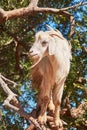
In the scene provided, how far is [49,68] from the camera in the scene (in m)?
4.82

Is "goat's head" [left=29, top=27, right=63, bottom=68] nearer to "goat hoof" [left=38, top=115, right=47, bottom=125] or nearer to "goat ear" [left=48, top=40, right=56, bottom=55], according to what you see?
"goat ear" [left=48, top=40, right=56, bottom=55]

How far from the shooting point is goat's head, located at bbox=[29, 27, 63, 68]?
15.3ft

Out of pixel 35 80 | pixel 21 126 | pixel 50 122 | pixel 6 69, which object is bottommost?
pixel 21 126

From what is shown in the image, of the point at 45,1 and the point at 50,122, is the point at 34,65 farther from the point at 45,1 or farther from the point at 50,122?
the point at 45,1

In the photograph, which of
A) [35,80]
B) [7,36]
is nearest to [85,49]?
[7,36]

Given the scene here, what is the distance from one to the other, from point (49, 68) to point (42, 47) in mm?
272

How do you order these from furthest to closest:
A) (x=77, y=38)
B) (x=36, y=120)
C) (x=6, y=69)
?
(x=6, y=69)
(x=77, y=38)
(x=36, y=120)

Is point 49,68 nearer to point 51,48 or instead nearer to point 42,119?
point 51,48

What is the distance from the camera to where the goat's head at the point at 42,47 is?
4648 mm

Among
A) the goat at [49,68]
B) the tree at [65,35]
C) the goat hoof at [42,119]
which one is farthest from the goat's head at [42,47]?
the tree at [65,35]

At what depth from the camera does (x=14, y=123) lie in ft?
30.8

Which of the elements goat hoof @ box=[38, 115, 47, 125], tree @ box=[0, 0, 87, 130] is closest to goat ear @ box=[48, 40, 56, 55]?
goat hoof @ box=[38, 115, 47, 125]

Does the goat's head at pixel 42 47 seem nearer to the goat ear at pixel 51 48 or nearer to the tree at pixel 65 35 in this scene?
the goat ear at pixel 51 48

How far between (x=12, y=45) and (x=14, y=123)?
177 cm
